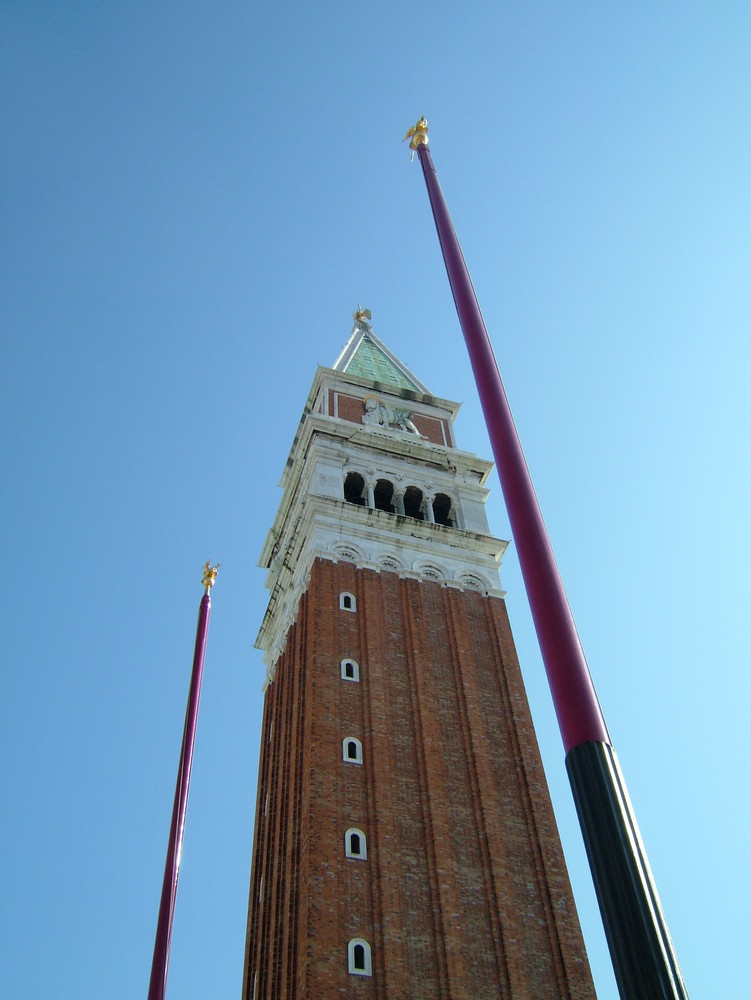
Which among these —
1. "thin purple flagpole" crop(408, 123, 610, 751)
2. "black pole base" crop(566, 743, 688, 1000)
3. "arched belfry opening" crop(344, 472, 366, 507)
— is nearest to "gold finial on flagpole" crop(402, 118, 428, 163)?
"thin purple flagpole" crop(408, 123, 610, 751)

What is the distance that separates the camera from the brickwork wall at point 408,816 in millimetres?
25266

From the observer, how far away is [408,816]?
28.7 meters

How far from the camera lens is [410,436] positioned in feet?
148

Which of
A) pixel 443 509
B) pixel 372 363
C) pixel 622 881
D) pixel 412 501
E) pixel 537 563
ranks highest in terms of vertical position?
pixel 372 363

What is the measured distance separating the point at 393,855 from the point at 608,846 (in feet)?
67.0

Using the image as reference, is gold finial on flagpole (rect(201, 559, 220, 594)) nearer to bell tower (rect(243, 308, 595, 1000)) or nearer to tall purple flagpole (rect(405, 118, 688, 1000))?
bell tower (rect(243, 308, 595, 1000))

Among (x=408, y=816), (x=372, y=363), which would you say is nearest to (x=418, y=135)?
(x=408, y=816)

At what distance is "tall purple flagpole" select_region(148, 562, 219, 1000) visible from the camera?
25531mm

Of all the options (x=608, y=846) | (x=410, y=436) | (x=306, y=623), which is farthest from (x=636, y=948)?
(x=410, y=436)

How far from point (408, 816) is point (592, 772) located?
2114 cm

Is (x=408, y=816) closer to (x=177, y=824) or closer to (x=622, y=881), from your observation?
(x=177, y=824)

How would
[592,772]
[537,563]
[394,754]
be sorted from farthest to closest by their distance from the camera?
1. [394,754]
2. [537,563]
3. [592,772]

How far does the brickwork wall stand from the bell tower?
6 centimetres

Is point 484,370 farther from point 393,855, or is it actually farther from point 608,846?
point 393,855
